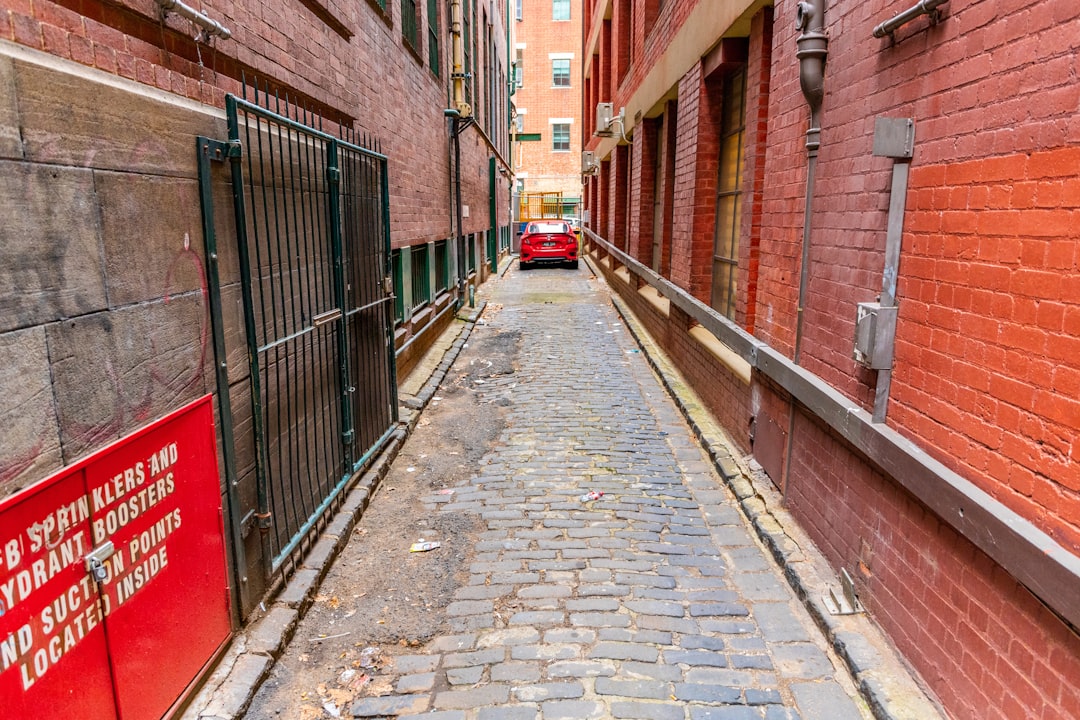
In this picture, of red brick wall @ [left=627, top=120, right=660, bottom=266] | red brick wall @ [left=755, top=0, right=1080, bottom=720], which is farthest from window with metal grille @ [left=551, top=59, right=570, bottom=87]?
red brick wall @ [left=755, top=0, right=1080, bottom=720]

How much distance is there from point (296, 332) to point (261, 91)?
1398 mm

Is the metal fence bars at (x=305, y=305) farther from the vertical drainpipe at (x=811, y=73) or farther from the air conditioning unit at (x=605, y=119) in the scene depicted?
the air conditioning unit at (x=605, y=119)

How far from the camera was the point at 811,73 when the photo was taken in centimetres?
404

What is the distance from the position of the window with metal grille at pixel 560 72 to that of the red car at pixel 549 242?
1759 cm

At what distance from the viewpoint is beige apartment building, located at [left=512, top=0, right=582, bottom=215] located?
37.6 meters

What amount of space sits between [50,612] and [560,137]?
38883 mm

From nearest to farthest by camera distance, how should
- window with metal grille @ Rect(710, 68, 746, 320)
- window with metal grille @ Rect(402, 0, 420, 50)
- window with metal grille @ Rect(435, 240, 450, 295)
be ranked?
window with metal grille @ Rect(710, 68, 746, 320), window with metal grille @ Rect(402, 0, 420, 50), window with metal grille @ Rect(435, 240, 450, 295)

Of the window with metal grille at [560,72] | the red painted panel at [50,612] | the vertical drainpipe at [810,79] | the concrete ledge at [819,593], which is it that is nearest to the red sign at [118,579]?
the red painted panel at [50,612]

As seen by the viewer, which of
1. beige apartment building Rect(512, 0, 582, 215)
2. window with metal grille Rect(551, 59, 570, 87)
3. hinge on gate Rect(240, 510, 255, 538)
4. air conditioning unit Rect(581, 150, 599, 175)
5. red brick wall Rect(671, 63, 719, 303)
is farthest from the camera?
window with metal grille Rect(551, 59, 570, 87)

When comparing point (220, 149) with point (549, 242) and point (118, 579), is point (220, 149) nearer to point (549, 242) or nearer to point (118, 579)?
point (118, 579)

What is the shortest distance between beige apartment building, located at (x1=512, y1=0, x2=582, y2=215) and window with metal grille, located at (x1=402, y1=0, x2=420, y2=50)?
94.5 feet

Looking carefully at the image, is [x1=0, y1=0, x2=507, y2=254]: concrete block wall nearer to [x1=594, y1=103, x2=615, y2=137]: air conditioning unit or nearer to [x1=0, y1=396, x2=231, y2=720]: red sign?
[x1=0, y1=396, x2=231, y2=720]: red sign

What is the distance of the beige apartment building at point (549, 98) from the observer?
37.6 meters

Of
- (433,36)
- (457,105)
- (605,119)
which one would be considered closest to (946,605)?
(433,36)
